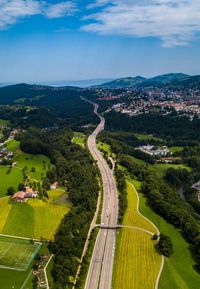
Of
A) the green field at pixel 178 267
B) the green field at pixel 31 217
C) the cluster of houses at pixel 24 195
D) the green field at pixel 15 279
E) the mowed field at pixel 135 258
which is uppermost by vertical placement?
the cluster of houses at pixel 24 195

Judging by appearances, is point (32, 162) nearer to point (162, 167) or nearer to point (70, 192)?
point (70, 192)

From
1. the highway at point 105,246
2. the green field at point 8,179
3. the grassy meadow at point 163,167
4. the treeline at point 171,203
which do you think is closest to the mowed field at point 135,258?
the highway at point 105,246

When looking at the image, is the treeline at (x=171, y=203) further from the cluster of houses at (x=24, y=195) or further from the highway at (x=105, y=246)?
the cluster of houses at (x=24, y=195)

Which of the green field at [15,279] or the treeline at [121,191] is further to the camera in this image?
the treeline at [121,191]

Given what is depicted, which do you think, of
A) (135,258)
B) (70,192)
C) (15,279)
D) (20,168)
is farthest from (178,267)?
(20,168)

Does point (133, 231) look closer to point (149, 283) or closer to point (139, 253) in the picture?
point (139, 253)

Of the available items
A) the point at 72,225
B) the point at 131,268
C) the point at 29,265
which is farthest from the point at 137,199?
the point at 29,265

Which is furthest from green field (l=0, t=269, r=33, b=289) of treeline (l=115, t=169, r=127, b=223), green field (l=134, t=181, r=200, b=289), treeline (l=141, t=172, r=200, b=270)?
treeline (l=141, t=172, r=200, b=270)
